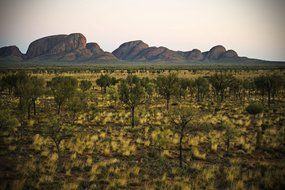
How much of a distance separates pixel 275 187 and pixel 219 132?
11305 mm

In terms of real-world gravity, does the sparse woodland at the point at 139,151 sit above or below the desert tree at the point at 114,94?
below

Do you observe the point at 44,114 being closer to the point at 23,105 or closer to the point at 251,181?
the point at 23,105

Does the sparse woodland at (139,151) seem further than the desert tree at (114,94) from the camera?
No

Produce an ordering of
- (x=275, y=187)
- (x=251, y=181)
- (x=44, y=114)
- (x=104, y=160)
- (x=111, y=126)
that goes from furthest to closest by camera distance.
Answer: (x=44, y=114) → (x=111, y=126) → (x=104, y=160) → (x=251, y=181) → (x=275, y=187)

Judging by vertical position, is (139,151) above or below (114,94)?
below

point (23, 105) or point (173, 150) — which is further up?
point (23, 105)

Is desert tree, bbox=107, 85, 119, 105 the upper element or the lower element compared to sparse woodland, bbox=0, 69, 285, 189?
upper

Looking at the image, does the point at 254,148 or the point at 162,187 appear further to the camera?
the point at 254,148

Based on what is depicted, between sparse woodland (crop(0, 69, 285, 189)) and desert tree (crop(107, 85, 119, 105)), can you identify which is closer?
sparse woodland (crop(0, 69, 285, 189))

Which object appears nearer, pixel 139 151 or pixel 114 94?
pixel 139 151

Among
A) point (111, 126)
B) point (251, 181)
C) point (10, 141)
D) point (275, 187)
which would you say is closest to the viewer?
point (275, 187)

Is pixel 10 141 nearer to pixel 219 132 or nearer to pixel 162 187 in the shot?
pixel 162 187

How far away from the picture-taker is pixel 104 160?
56.2 feet

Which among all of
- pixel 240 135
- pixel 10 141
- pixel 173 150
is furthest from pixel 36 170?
pixel 240 135
